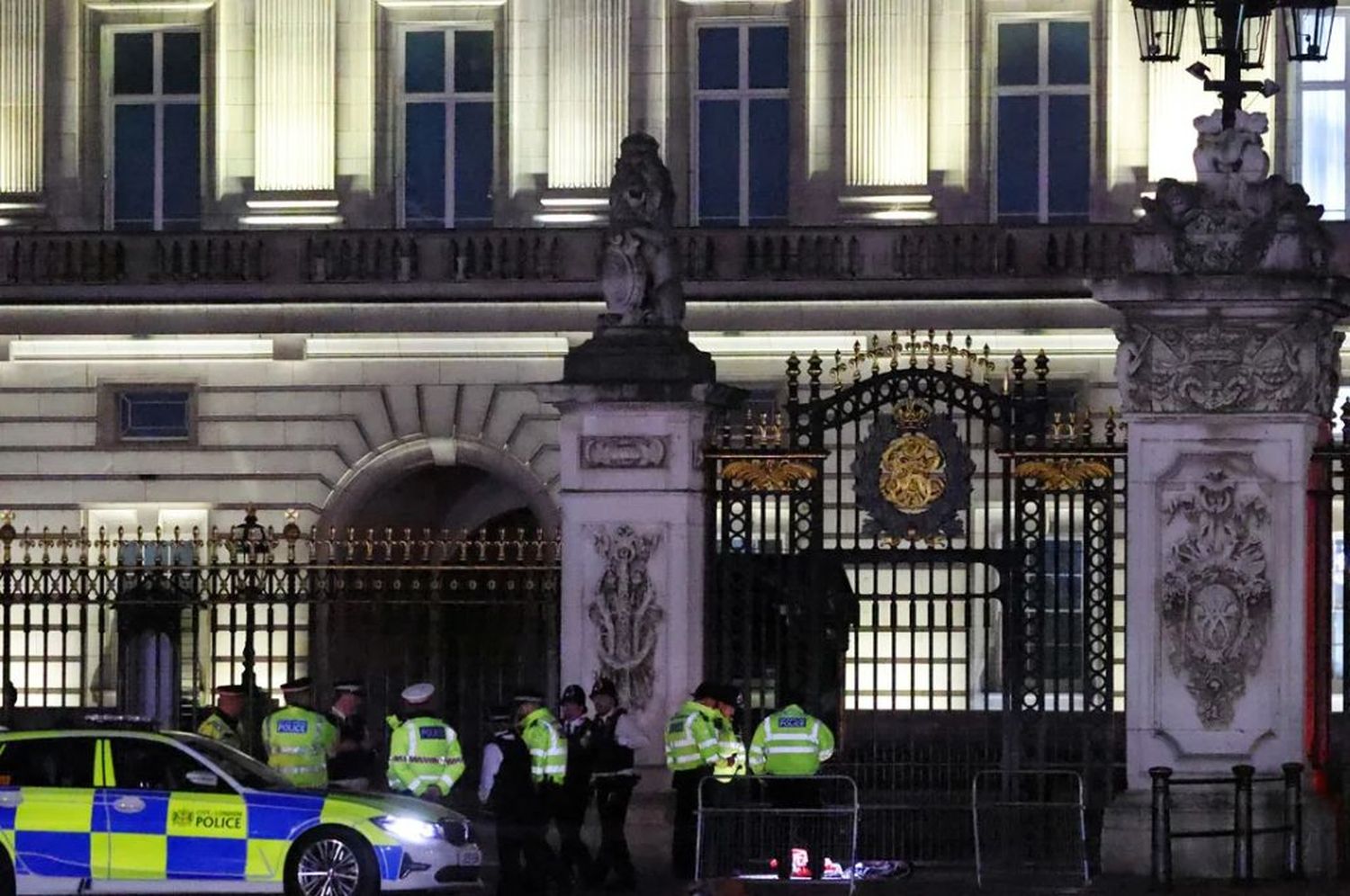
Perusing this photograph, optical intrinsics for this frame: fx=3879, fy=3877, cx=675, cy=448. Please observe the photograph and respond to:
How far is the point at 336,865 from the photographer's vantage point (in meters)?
23.0

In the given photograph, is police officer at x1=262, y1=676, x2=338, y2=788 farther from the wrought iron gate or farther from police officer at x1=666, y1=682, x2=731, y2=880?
the wrought iron gate

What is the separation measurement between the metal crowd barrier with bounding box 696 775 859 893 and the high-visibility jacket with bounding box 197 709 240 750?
11.2 feet

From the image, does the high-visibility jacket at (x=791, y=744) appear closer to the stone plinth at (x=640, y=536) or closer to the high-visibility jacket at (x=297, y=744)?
the stone plinth at (x=640, y=536)

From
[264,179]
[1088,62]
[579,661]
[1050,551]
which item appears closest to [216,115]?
[264,179]

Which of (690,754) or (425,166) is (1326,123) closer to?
(425,166)

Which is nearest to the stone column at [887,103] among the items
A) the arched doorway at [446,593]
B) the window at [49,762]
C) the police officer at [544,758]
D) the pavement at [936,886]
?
the arched doorway at [446,593]

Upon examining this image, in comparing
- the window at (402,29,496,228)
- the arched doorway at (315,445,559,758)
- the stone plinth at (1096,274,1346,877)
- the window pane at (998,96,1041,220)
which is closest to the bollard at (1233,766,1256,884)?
the stone plinth at (1096,274,1346,877)

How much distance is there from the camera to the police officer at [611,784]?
2450 cm

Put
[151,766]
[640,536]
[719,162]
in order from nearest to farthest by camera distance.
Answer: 1. [151,766]
2. [640,536]
3. [719,162]

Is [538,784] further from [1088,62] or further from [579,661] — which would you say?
[1088,62]

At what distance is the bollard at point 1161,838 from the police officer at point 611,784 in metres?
3.38

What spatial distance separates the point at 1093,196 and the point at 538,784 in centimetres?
2240

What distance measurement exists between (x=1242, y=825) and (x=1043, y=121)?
22966mm

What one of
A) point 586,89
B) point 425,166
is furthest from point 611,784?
point 425,166
